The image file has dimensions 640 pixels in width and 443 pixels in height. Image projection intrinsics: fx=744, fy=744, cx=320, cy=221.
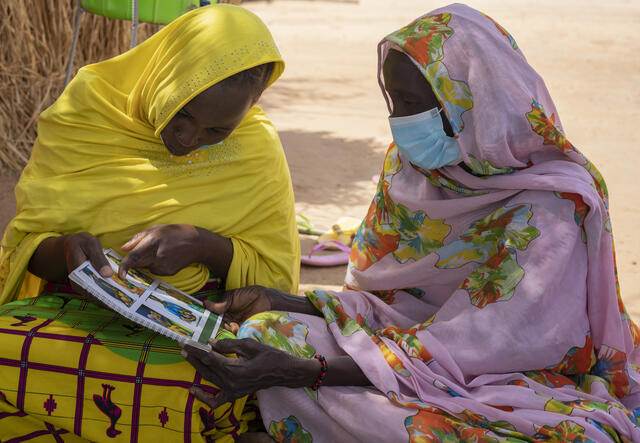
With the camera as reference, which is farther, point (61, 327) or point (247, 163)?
point (247, 163)

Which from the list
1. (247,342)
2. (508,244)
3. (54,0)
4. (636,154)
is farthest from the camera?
(636,154)

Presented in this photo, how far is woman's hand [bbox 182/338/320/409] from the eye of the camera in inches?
89.8

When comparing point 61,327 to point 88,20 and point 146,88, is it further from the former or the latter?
point 88,20

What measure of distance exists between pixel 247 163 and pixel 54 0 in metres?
3.69

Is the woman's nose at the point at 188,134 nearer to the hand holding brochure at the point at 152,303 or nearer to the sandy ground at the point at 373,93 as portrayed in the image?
the hand holding brochure at the point at 152,303

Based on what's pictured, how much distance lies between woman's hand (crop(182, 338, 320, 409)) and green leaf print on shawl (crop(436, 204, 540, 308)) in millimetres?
652

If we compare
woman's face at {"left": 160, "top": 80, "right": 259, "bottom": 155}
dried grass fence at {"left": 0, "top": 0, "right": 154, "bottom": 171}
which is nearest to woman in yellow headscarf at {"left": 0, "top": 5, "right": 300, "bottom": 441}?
woman's face at {"left": 160, "top": 80, "right": 259, "bottom": 155}

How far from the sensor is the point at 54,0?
5762mm

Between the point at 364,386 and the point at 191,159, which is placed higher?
the point at 191,159

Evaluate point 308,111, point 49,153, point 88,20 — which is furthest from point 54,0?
point 308,111

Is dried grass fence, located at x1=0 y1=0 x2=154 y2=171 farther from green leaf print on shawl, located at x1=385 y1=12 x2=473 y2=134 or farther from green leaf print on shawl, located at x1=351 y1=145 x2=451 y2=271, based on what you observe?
→ green leaf print on shawl, located at x1=385 y1=12 x2=473 y2=134

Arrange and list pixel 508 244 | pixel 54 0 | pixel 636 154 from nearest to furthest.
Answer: pixel 508 244 → pixel 54 0 → pixel 636 154

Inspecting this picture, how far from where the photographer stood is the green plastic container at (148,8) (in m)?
4.61

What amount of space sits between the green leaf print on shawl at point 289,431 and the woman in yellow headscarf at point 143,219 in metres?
0.13
